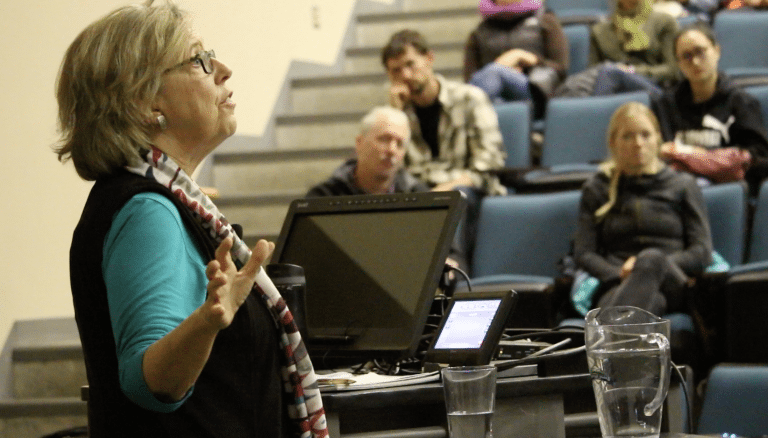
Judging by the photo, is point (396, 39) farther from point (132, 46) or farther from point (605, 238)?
point (132, 46)

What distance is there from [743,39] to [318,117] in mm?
2000

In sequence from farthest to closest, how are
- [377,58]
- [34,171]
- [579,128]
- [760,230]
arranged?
1. [377,58]
2. [579,128]
3. [34,171]
4. [760,230]

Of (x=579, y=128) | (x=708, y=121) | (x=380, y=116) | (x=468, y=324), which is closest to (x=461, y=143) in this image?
(x=579, y=128)

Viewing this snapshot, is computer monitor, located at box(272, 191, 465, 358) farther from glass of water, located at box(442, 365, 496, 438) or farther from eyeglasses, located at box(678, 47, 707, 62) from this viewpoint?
eyeglasses, located at box(678, 47, 707, 62)

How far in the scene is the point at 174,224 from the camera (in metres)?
1.06

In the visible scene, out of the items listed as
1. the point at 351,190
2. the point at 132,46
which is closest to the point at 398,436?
the point at 132,46

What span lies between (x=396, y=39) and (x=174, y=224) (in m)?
2.98

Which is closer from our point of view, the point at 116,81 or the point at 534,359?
the point at 116,81

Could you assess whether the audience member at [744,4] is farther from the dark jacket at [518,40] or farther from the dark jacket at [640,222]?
the dark jacket at [640,222]

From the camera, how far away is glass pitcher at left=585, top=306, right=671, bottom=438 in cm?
106

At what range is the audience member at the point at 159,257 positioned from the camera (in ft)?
3.27

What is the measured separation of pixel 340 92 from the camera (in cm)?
516

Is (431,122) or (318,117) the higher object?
(431,122)

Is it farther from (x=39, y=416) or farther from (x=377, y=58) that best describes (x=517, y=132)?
(x=39, y=416)
